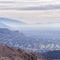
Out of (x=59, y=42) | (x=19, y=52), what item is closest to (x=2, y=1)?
(x=19, y=52)

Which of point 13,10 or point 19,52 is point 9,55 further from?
point 13,10

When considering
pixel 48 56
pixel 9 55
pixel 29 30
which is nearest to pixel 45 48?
pixel 48 56

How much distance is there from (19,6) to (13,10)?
0.09 meters

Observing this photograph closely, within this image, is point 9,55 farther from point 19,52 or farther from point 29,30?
point 29,30

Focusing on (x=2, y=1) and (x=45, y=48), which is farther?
(x=2, y=1)

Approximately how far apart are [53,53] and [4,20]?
2.19 ft

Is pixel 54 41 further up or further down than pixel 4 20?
further down

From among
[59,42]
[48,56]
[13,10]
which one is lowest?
[48,56]

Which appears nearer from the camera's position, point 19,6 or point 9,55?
point 9,55

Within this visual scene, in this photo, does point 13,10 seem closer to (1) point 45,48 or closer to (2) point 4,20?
(2) point 4,20

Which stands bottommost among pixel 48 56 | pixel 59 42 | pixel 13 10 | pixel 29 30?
pixel 48 56

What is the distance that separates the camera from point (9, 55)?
212cm

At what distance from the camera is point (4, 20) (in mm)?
2359

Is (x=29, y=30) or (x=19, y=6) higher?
(x=19, y=6)
